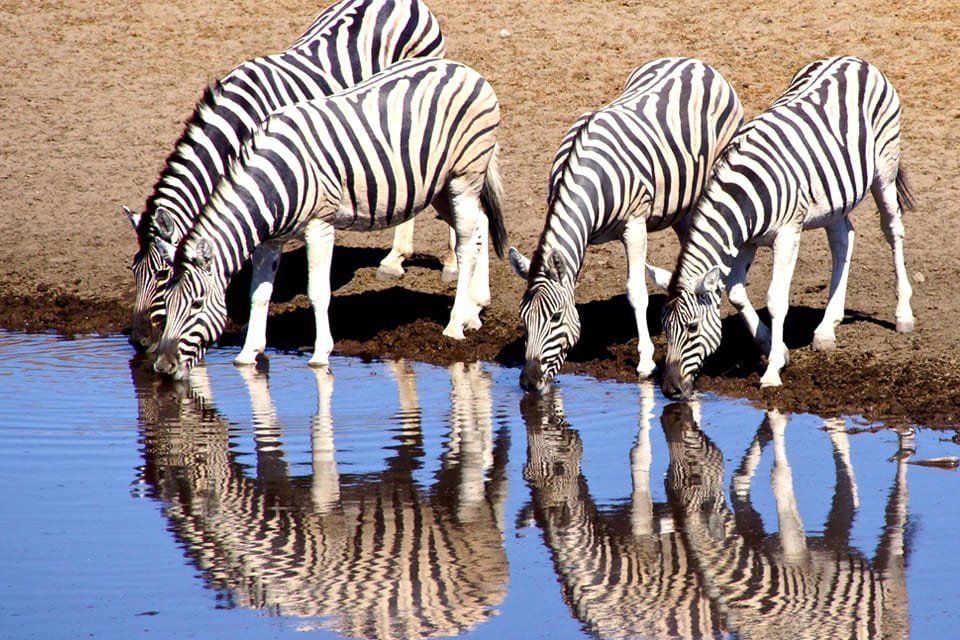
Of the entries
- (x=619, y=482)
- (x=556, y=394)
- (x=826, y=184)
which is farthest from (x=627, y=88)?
(x=619, y=482)

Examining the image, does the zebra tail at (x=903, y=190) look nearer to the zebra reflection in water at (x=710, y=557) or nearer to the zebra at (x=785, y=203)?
the zebra at (x=785, y=203)

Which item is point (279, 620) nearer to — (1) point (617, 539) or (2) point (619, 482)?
(1) point (617, 539)

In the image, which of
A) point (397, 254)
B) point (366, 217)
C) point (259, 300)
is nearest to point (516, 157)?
point (397, 254)

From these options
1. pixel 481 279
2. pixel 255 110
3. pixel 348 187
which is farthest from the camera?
pixel 481 279

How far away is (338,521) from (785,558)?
2141mm

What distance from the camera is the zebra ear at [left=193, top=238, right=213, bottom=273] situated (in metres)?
10.0

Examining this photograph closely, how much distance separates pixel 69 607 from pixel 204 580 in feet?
1.88

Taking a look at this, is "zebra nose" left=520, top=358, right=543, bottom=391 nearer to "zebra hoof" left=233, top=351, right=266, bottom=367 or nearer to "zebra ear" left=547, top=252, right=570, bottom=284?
"zebra ear" left=547, top=252, right=570, bottom=284

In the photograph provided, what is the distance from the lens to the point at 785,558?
652 cm

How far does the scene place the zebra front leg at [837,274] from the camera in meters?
10.9

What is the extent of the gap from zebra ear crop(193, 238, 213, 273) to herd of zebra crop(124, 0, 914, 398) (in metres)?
0.01

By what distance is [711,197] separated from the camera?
991cm

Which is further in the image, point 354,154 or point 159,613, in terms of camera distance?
point 354,154

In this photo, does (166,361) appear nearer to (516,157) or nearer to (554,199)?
(554,199)
